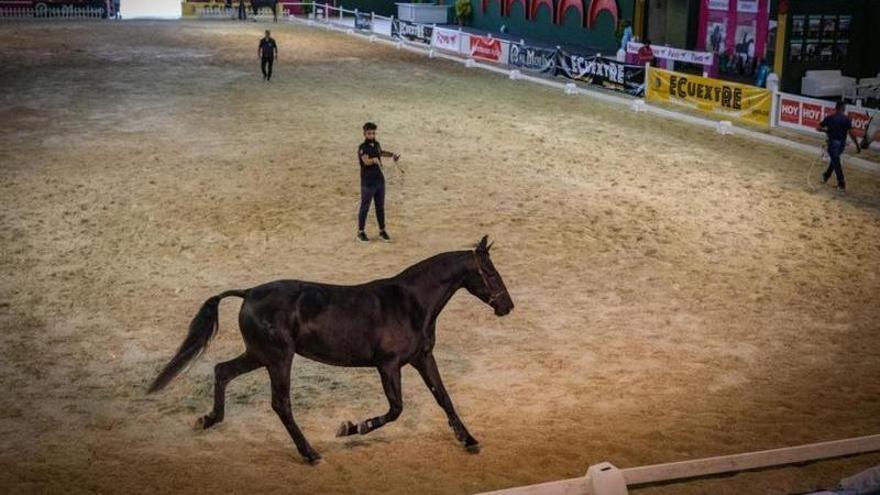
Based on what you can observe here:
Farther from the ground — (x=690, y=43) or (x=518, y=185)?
(x=690, y=43)

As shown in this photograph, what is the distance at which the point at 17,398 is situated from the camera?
10336mm

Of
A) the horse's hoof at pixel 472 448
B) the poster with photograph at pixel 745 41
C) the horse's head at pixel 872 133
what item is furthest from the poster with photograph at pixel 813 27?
the horse's hoof at pixel 472 448

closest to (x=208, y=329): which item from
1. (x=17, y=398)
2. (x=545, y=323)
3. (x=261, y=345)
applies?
(x=261, y=345)

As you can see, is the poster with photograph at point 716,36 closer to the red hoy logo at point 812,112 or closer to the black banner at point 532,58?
the black banner at point 532,58

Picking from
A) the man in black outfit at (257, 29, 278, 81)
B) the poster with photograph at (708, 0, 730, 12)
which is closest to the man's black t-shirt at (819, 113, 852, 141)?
the poster with photograph at (708, 0, 730, 12)

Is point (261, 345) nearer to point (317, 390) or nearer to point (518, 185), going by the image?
point (317, 390)

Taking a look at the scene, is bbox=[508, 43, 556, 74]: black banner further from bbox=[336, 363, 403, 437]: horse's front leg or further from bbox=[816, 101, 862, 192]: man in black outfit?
bbox=[336, 363, 403, 437]: horse's front leg

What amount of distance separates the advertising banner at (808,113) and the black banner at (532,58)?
10802 millimetres

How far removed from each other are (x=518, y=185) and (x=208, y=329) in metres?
11.8

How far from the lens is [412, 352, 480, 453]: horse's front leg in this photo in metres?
8.90

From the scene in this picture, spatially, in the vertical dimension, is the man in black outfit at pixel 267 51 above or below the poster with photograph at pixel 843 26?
below

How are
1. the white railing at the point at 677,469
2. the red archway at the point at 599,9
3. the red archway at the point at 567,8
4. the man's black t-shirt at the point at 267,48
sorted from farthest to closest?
the red archway at the point at 567,8, the red archway at the point at 599,9, the man's black t-shirt at the point at 267,48, the white railing at the point at 677,469

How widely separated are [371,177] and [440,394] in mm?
7267

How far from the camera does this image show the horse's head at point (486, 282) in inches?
352
